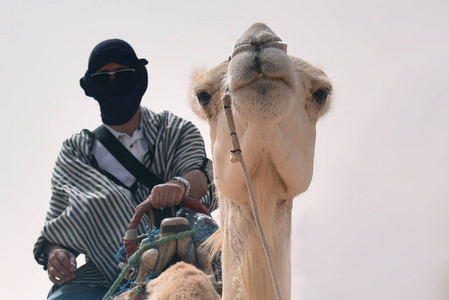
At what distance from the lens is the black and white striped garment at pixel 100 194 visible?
4469 millimetres

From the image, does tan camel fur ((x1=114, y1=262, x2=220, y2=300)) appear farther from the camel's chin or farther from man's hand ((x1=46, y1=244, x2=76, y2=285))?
the camel's chin

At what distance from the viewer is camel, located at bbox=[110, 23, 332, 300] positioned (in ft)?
8.71

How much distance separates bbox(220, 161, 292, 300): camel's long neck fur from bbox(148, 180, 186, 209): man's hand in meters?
1.01

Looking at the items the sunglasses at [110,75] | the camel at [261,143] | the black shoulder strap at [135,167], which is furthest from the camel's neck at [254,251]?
the sunglasses at [110,75]

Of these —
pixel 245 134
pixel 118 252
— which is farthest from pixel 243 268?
pixel 118 252

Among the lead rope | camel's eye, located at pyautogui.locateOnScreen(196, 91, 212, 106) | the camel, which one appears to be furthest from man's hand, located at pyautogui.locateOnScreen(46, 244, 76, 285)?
the lead rope

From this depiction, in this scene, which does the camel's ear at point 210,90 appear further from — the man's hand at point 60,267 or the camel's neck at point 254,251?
the man's hand at point 60,267

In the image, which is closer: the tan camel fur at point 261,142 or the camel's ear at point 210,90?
the tan camel fur at point 261,142

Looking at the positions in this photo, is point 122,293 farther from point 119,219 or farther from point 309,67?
point 309,67

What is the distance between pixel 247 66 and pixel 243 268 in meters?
0.84

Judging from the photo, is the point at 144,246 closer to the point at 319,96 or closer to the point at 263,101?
the point at 319,96

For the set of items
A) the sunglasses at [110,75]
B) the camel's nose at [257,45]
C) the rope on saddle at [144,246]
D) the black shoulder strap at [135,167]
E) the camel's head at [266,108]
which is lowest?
the rope on saddle at [144,246]

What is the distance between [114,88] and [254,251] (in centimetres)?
223

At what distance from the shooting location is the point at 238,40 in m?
2.80
